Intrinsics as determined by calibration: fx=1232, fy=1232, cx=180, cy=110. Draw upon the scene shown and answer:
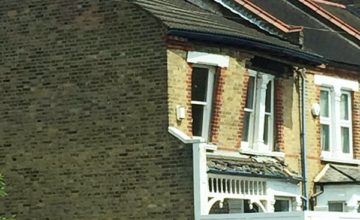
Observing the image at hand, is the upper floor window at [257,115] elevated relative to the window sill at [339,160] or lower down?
elevated

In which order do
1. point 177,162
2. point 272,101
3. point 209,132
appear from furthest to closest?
1. point 272,101
2. point 209,132
3. point 177,162

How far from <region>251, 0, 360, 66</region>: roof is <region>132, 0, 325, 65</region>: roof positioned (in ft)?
6.83

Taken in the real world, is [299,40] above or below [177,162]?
above

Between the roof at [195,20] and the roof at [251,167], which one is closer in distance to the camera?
the roof at [251,167]

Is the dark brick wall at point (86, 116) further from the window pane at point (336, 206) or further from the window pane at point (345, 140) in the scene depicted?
the window pane at point (345, 140)

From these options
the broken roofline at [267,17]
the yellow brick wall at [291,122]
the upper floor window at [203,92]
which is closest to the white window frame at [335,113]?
the yellow brick wall at [291,122]

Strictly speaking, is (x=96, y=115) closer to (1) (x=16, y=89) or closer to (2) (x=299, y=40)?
(1) (x=16, y=89)

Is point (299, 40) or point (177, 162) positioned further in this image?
point (299, 40)

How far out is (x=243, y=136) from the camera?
27.8m

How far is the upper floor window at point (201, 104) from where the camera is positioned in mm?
26406

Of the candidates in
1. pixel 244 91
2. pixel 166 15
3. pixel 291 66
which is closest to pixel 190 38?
pixel 166 15

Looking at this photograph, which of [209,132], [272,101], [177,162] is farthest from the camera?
[272,101]

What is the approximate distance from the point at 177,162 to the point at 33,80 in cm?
413

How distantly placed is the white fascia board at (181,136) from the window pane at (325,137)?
6629mm
